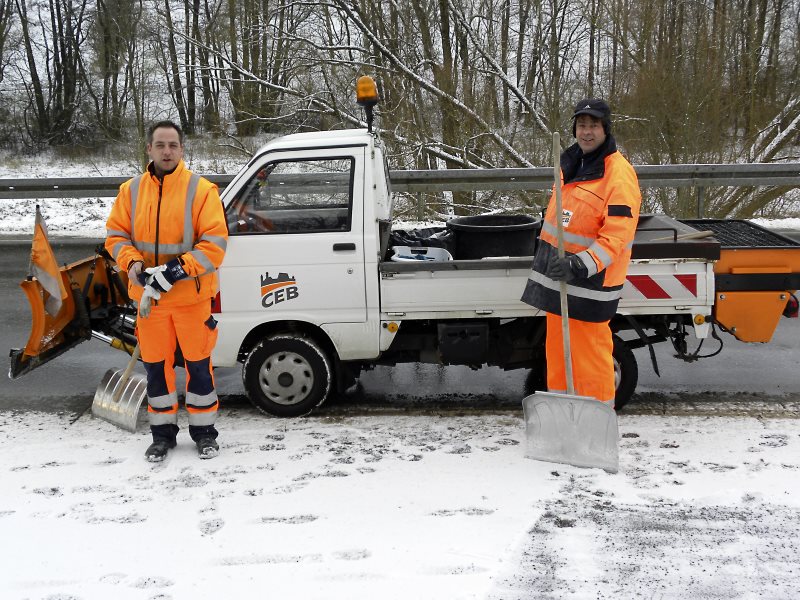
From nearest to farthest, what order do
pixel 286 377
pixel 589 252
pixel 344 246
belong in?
pixel 589 252 → pixel 344 246 → pixel 286 377

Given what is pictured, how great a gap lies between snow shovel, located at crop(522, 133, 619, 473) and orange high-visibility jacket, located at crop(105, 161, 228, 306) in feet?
6.42

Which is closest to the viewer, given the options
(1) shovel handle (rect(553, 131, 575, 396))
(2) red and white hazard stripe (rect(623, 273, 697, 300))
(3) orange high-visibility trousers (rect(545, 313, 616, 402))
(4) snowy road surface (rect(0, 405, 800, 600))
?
(4) snowy road surface (rect(0, 405, 800, 600))

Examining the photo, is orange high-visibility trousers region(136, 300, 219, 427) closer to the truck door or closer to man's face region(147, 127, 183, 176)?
the truck door

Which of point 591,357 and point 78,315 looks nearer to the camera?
point 591,357

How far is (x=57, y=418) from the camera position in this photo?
5.51 m

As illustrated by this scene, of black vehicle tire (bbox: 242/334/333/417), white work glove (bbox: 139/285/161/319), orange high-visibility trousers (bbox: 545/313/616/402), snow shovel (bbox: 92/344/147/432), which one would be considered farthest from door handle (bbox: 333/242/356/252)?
snow shovel (bbox: 92/344/147/432)

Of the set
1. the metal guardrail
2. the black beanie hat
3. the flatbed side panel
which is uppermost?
the black beanie hat

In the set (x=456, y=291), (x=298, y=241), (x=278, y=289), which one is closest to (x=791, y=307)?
(x=456, y=291)

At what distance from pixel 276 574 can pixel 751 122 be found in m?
12.3

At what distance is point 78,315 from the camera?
555 cm

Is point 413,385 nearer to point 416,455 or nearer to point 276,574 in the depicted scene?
point 416,455

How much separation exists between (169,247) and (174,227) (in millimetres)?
119

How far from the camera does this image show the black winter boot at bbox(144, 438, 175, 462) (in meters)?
4.67

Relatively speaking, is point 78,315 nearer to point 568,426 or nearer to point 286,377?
point 286,377
